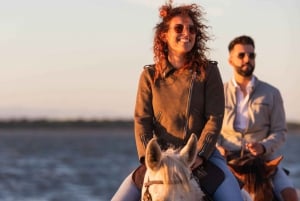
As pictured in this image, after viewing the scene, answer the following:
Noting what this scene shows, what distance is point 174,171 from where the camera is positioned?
21.9ft

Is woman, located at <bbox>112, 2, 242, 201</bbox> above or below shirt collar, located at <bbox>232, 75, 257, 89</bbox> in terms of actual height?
above

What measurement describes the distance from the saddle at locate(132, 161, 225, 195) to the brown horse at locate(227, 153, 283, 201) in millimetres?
2317

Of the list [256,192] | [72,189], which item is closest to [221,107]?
[256,192]

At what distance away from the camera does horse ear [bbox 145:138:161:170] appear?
664 centimetres

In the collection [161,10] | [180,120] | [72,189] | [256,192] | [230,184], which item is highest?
[161,10]

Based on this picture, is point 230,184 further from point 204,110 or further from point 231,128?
point 231,128

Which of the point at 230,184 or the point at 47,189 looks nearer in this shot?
the point at 230,184

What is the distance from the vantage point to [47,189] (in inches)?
1574

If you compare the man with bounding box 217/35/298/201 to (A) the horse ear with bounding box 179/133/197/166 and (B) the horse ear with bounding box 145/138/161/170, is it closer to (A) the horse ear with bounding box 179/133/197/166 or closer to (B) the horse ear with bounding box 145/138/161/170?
(A) the horse ear with bounding box 179/133/197/166

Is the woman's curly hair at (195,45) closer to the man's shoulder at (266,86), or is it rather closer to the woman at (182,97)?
the woman at (182,97)

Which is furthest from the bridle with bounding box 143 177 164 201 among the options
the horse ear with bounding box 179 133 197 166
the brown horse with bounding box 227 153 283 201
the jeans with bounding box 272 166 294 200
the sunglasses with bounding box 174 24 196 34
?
the jeans with bounding box 272 166 294 200

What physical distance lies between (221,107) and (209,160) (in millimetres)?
453

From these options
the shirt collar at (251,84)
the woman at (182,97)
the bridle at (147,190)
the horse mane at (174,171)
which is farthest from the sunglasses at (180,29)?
the shirt collar at (251,84)

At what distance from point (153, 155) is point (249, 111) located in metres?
3.73
